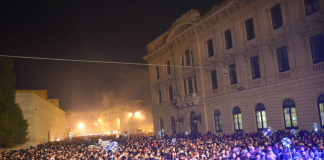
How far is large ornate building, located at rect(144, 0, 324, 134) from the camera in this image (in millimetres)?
24188

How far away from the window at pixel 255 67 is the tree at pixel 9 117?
26185 mm

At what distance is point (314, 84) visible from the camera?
2367 centimetres

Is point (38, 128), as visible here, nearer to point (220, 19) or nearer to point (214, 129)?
point (214, 129)

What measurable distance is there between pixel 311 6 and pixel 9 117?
3210cm

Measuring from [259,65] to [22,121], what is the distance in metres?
26.8

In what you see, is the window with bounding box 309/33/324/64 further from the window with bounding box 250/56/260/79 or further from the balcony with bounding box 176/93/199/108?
the balcony with bounding box 176/93/199/108

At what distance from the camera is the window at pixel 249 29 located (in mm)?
29719

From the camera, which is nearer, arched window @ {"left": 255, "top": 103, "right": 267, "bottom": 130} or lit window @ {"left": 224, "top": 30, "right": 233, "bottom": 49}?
arched window @ {"left": 255, "top": 103, "right": 267, "bottom": 130}

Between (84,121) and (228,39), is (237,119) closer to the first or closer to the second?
(228,39)

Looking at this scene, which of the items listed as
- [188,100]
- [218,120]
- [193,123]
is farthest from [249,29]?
[193,123]

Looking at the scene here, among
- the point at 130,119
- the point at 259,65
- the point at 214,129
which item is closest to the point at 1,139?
the point at 214,129

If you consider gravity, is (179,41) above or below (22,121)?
above

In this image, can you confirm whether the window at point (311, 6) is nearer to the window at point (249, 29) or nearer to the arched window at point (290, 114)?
the window at point (249, 29)

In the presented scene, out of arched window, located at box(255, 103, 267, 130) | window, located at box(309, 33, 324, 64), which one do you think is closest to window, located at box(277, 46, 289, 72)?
window, located at box(309, 33, 324, 64)
